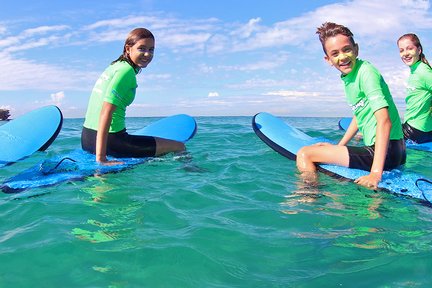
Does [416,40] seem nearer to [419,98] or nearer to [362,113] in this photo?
[419,98]

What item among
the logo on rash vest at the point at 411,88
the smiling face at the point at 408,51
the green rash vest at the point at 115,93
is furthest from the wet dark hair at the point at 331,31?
the logo on rash vest at the point at 411,88

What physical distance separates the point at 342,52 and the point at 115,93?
2.42 meters

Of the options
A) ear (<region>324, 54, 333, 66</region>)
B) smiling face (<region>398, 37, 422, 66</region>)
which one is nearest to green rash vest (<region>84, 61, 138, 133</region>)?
ear (<region>324, 54, 333, 66</region>)

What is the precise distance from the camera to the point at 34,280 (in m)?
2.05

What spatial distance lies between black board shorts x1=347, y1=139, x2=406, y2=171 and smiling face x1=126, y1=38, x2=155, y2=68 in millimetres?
2478

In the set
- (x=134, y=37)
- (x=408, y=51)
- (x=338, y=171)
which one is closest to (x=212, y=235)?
(x=338, y=171)

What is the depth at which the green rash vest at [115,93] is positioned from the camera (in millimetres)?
4629

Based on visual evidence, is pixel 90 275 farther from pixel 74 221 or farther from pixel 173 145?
pixel 173 145

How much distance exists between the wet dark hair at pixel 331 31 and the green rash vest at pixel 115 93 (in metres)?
2.09

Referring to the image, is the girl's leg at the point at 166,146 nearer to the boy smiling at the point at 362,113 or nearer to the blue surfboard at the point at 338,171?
the blue surfboard at the point at 338,171

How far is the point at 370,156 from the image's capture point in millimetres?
4070

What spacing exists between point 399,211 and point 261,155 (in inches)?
111

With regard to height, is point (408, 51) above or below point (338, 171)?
above

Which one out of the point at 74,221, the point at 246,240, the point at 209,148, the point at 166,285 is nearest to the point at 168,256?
the point at 166,285
